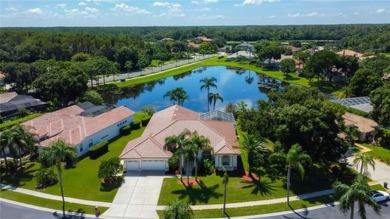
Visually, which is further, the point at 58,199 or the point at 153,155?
the point at 153,155

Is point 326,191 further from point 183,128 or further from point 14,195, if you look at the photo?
point 14,195

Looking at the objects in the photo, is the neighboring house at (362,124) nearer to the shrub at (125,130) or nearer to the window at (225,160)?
the window at (225,160)

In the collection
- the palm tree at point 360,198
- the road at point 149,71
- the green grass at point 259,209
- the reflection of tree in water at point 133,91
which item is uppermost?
the palm tree at point 360,198

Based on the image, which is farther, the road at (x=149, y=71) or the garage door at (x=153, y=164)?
the road at (x=149, y=71)

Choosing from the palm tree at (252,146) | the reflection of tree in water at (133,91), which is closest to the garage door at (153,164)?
the palm tree at (252,146)

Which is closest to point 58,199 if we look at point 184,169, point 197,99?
point 184,169

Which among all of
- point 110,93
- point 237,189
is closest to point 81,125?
point 237,189
